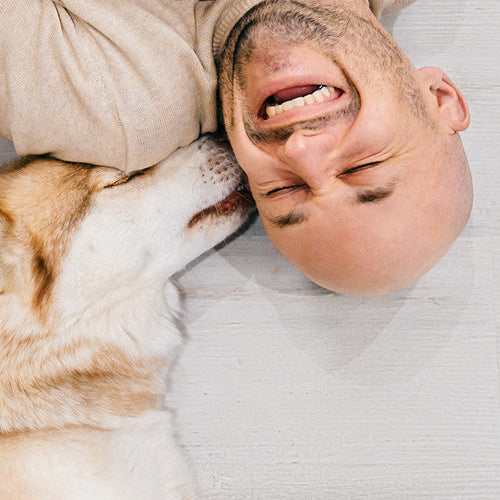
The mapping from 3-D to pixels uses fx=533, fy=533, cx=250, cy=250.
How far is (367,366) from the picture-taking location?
133 cm

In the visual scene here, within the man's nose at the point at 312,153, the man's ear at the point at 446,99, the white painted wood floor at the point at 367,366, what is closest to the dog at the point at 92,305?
the white painted wood floor at the point at 367,366

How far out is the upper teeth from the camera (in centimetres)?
95

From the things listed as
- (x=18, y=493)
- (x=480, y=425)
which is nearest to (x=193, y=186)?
(x=18, y=493)

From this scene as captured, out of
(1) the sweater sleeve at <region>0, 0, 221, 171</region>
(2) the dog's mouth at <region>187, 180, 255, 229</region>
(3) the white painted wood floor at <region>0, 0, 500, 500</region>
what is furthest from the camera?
(3) the white painted wood floor at <region>0, 0, 500, 500</region>

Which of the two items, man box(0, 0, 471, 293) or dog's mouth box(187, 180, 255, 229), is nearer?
man box(0, 0, 471, 293)

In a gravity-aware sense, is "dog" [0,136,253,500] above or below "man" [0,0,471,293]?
below

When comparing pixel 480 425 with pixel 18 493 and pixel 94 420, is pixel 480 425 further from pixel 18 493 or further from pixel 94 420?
pixel 18 493

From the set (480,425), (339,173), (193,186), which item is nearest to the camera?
(339,173)

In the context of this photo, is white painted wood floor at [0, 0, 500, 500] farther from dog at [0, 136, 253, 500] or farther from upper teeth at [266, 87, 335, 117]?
upper teeth at [266, 87, 335, 117]

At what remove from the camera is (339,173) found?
3.08ft

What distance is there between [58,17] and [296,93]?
481 mm

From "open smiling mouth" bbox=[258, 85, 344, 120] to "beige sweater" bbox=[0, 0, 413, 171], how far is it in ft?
0.51

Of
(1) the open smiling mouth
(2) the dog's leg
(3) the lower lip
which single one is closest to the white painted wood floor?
(2) the dog's leg

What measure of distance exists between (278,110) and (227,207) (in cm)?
30
